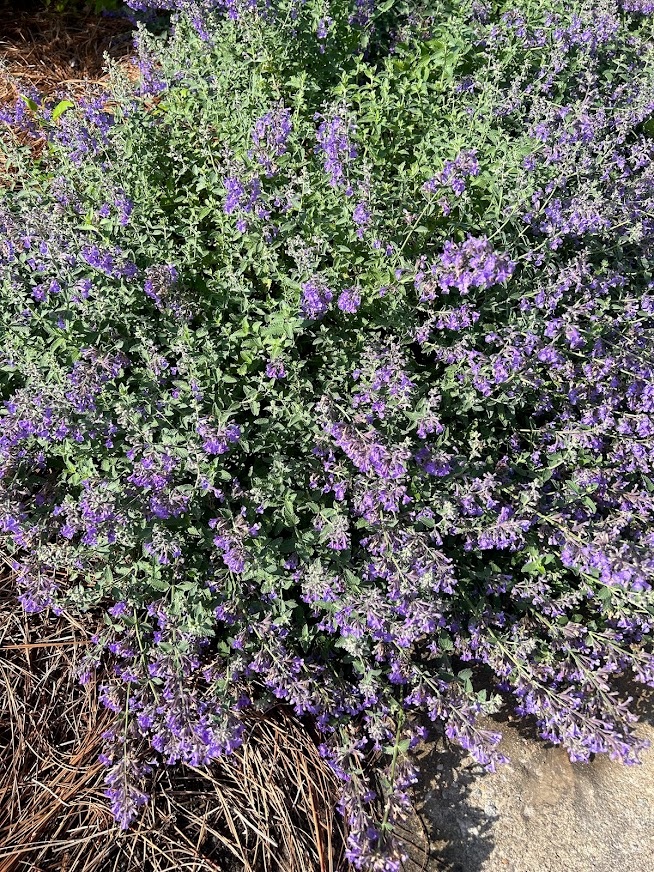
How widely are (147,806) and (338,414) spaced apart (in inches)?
79.7

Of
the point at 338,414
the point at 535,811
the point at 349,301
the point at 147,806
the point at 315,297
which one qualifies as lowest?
the point at 535,811

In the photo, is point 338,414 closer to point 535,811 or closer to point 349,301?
point 349,301

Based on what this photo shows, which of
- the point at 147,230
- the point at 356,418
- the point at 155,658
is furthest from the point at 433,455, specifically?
the point at 147,230

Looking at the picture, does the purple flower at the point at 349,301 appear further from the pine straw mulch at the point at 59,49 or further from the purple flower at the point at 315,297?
the pine straw mulch at the point at 59,49

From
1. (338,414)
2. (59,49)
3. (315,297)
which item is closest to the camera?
(315,297)

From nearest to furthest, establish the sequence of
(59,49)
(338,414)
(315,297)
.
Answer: (315,297) → (338,414) → (59,49)

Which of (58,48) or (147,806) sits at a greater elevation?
(58,48)

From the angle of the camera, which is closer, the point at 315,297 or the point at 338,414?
the point at 315,297

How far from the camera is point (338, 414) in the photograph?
3.10 metres

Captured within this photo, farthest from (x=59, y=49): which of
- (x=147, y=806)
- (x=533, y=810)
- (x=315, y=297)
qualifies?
(x=533, y=810)

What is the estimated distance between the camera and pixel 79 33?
20.0 ft

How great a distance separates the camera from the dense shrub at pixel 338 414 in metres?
2.85

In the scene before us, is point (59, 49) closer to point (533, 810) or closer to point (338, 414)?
point (338, 414)

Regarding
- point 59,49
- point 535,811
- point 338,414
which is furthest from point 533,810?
point 59,49
